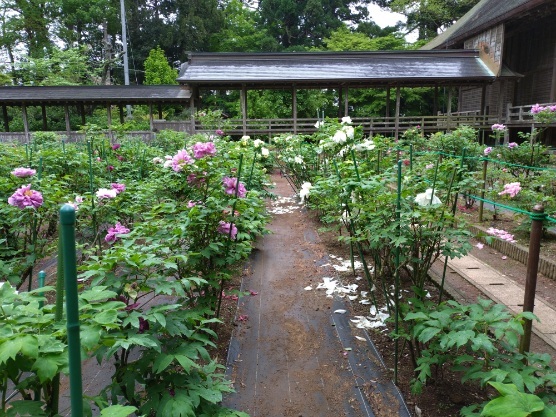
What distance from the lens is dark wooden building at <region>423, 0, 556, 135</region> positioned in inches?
564

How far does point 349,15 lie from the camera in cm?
3148

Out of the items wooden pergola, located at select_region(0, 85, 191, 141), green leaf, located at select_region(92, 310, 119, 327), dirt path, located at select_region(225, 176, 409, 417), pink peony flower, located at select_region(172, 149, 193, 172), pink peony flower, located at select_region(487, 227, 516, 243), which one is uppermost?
wooden pergola, located at select_region(0, 85, 191, 141)

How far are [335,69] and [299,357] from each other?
53.0 feet

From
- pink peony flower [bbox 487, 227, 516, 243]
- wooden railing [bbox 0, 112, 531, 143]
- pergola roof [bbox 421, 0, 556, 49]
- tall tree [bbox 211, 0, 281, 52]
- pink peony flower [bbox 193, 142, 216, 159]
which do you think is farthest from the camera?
tall tree [bbox 211, 0, 281, 52]

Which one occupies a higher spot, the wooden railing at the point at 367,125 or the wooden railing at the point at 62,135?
the wooden railing at the point at 367,125

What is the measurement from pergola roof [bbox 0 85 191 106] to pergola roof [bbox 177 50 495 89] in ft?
3.79

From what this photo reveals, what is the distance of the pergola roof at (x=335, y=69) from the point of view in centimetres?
1594

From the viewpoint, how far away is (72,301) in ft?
2.81

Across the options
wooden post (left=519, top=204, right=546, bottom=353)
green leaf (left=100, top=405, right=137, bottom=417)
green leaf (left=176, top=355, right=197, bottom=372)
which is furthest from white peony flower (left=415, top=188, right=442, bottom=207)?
green leaf (left=100, top=405, right=137, bottom=417)

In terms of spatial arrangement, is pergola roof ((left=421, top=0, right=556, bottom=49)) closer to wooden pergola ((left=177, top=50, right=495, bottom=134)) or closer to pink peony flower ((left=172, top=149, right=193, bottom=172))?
wooden pergola ((left=177, top=50, right=495, bottom=134))

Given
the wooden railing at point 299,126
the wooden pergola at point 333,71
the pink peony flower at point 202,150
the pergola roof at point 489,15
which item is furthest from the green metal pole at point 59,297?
the pergola roof at point 489,15

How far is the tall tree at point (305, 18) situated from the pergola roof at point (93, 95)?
15.1 metres

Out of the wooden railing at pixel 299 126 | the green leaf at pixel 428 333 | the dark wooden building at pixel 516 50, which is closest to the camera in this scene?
the green leaf at pixel 428 333

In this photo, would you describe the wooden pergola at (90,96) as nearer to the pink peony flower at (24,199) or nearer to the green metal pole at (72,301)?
the pink peony flower at (24,199)
